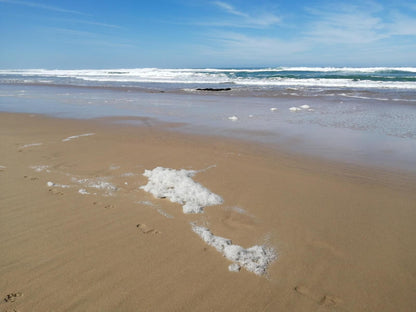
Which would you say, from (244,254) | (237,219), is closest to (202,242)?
(244,254)

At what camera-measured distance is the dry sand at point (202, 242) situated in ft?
7.07

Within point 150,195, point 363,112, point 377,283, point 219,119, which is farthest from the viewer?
point 363,112

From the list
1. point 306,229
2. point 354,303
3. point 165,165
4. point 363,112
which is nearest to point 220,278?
point 354,303

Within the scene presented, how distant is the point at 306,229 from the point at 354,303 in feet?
3.12

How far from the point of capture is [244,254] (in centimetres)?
259

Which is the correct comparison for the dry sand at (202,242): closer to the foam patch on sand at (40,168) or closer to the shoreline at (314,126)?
the foam patch on sand at (40,168)

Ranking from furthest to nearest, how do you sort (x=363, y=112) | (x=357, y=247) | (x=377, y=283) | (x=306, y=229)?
(x=363, y=112), (x=306, y=229), (x=357, y=247), (x=377, y=283)

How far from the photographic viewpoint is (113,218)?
125 inches

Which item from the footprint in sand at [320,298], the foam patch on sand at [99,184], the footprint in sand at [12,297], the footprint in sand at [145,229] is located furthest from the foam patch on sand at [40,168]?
the footprint in sand at [320,298]

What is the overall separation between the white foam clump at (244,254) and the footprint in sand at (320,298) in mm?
308

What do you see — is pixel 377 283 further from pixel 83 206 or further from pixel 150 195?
pixel 83 206

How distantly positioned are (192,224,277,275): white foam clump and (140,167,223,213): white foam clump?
24.2 inches

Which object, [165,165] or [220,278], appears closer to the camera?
[220,278]

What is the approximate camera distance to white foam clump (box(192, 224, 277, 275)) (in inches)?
96.3
